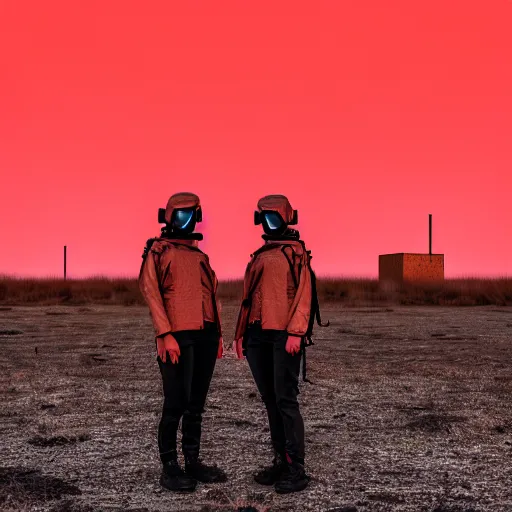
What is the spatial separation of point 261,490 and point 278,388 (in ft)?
2.04

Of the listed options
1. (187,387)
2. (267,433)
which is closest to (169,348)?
(187,387)

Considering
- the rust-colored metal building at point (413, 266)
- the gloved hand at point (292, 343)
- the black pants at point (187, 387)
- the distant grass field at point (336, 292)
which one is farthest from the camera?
the rust-colored metal building at point (413, 266)

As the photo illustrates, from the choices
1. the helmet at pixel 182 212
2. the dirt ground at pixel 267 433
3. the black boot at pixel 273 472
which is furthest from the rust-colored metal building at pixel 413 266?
the helmet at pixel 182 212

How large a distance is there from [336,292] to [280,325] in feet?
80.2

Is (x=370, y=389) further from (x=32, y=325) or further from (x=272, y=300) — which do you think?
(x=32, y=325)

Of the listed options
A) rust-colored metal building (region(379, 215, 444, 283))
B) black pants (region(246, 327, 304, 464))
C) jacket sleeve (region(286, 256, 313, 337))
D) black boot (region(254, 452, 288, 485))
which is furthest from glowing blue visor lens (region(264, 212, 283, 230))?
rust-colored metal building (region(379, 215, 444, 283))

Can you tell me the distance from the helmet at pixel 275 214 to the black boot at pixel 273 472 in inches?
52.5

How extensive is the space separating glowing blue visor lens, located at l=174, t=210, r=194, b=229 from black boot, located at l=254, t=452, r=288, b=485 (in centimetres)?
147

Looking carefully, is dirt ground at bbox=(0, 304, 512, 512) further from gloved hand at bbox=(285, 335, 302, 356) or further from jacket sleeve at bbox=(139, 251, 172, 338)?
jacket sleeve at bbox=(139, 251, 172, 338)

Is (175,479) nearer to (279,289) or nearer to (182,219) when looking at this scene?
(279,289)

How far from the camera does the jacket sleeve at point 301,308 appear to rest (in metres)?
4.05

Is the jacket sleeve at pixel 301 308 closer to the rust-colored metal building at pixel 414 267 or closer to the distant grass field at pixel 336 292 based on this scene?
the distant grass field at pixel 336 292

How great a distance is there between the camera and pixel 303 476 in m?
4.24

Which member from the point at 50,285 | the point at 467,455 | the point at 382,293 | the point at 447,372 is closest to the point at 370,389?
the point at 447,372
